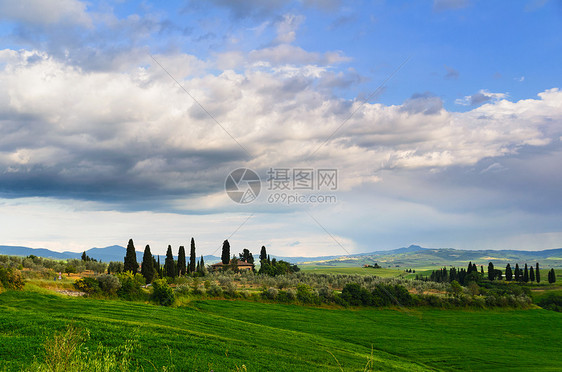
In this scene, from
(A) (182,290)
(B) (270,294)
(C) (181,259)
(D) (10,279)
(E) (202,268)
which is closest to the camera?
(D) (10,279)

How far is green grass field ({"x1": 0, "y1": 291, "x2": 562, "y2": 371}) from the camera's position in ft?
65.2

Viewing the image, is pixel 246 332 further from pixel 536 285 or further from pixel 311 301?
pixel 536 285

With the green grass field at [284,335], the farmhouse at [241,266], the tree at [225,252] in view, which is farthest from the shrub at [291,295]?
the tree at [225,252]

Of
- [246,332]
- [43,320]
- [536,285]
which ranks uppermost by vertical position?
[43,320]

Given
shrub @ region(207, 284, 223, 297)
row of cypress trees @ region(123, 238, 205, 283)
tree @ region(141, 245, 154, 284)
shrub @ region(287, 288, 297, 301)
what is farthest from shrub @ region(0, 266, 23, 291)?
shrub @ region(287, 288, 297, 301)

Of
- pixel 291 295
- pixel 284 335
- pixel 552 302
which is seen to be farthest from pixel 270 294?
pixel 552 302

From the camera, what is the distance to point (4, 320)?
71.5 feet

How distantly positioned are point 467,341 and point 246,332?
29798mm

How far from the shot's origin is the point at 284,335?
3300 centimetres

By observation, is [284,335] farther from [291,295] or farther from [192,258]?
[192,258]

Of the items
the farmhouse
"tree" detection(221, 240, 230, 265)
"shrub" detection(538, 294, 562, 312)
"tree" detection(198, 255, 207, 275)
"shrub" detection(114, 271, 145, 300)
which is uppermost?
"tree" detection(221, 240, 230, 265)

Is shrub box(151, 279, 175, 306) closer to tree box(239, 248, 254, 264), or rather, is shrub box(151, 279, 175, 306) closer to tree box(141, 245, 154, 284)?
tree box(141, 245, 154, 284)

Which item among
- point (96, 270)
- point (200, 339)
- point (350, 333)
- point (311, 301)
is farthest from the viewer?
point (96, 270)

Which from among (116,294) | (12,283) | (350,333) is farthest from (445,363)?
(12,283)
